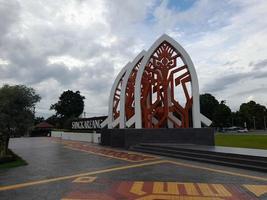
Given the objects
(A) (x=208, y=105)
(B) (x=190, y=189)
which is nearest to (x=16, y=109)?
(B) (x=190, y=189)

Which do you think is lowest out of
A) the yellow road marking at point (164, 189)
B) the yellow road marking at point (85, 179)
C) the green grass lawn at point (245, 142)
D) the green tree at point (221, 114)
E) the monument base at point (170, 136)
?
the yellow road marking at point (164, 189)

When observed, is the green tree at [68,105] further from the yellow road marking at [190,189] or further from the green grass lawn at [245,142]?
the yellow road marking at [190,189]

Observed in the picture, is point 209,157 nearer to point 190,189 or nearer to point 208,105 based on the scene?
point 190,189

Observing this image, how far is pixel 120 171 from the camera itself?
11570 millimetres

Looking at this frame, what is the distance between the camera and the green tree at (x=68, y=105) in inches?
2736

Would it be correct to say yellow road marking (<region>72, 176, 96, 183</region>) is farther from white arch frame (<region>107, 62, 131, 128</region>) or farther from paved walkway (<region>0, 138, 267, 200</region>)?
white arch frame (<region>107, 62, 131, 128</region>)

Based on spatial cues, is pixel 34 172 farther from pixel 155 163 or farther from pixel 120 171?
pixel 155 163

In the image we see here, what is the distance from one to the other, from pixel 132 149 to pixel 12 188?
12230 mm

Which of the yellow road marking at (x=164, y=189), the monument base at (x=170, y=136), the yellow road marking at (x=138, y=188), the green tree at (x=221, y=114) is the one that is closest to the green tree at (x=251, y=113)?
the green tree at (x=221, y=114)

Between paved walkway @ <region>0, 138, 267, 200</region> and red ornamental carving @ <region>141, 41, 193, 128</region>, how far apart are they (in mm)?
9188

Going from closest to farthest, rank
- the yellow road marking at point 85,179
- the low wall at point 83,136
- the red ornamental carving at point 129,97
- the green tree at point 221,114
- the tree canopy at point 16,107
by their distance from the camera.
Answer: the yellow road marking at point 85,179 < the tree canopy at point 16,107 < the red ornamental carving at point 129,97 < the low wall at point 83,136 < the green tree at point 221,114

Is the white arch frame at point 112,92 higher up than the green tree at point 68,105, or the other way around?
the green tree at point 68,105

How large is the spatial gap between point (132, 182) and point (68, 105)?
2455 inches

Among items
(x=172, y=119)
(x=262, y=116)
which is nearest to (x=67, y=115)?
(x=172, y=119)
